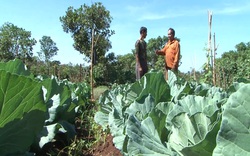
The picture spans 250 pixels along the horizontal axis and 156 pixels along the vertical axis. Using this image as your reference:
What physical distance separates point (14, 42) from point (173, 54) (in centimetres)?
4032

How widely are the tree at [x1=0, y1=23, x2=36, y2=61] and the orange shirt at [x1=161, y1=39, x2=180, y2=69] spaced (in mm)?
36957

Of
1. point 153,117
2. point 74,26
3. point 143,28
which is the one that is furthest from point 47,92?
point 74,26

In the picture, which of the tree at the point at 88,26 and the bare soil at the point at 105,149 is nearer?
the bare soil at the point at 105,149

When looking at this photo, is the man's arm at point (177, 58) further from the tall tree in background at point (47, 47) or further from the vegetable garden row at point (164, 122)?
the tall tree in background at point (47, 47)

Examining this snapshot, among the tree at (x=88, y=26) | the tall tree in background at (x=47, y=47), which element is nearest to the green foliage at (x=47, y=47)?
the tall tree in background at (x=47, y=47)

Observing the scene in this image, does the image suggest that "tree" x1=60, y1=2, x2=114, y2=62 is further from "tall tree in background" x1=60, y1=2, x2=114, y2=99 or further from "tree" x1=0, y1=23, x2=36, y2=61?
"tree" x1=0, y1=23, x2=36, y2=61

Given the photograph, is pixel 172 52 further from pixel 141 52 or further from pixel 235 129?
pixel 235 129

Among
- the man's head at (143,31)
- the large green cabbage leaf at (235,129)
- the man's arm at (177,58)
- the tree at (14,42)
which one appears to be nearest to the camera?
the large green cabbage leaf at (235,129)

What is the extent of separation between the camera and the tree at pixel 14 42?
41.6 m

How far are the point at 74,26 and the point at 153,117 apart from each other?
29.3 metres

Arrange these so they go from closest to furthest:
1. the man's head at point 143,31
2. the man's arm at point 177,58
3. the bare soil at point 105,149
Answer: the bare soil at point 105,149, the man's arm at point 177,58, the man's head at point 143,31

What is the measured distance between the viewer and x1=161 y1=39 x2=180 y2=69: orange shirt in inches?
271

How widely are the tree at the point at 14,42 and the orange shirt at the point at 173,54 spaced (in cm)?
3696

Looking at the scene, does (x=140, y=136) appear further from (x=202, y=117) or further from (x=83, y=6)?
(x=83, y=6)
